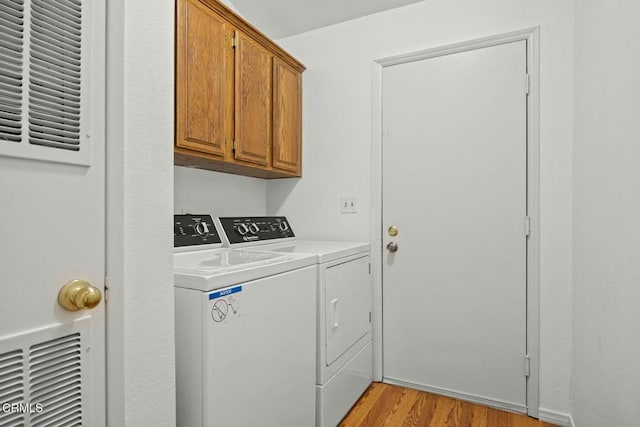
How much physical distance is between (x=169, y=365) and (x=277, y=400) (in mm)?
541

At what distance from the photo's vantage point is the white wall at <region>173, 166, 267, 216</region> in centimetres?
194

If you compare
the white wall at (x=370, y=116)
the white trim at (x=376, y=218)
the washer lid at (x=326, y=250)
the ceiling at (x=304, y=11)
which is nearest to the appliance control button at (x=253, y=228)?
the washer lid at (x=326, y=250)

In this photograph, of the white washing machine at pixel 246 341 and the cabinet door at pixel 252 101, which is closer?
the white washing machine at pixel 246 341

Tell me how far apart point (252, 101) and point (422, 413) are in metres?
2.03

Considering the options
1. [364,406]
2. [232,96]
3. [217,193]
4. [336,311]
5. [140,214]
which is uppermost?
[232,96]

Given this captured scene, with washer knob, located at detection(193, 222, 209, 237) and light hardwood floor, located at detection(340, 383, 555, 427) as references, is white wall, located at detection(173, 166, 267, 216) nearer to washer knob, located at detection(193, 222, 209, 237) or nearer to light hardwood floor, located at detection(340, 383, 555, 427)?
washer knob, located at detection(193, 222, 209, 237)

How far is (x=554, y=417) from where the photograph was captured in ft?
5.82

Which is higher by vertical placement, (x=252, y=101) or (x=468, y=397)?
(x=252, y=101)

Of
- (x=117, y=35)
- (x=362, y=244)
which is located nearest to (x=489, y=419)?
(x=362, y=244)

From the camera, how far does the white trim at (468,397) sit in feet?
6.14

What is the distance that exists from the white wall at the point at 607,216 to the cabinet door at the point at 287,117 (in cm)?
163

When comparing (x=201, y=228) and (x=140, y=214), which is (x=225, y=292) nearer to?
(x=140, y=214)

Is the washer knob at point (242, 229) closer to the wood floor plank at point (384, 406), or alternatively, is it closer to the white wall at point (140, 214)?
the white wall at point (140, 214)

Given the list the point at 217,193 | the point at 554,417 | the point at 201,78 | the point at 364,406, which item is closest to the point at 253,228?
the point at 217,193
